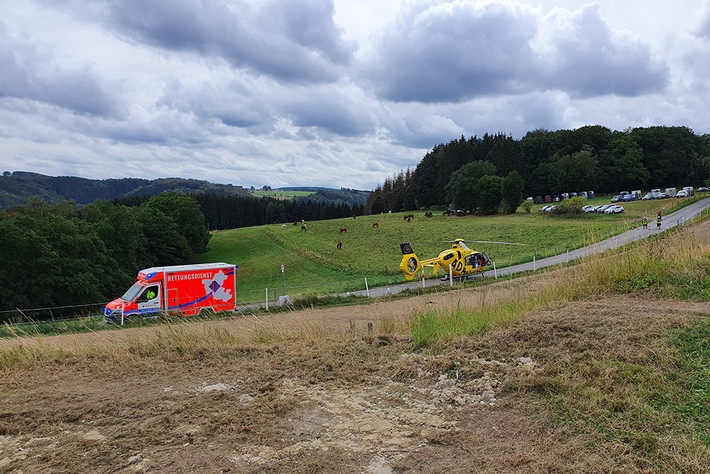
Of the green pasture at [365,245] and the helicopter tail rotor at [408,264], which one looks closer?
the helicopter tail rotor at [408,264]

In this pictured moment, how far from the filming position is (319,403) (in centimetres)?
462

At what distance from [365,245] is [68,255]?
29.4 metres

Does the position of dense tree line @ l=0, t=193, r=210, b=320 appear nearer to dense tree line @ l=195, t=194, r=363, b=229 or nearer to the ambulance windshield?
the ambulance windshield

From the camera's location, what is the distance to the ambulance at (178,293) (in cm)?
2105

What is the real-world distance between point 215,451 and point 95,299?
42.3m

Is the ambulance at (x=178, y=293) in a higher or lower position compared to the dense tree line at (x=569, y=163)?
lower

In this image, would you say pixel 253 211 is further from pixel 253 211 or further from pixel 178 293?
pixel 178 293

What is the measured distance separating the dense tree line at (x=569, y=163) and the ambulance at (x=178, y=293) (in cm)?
5939

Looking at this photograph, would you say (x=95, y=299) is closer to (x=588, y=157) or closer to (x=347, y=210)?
(x=588, y=157)

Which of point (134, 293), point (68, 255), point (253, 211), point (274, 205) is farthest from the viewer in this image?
point (274, 205)

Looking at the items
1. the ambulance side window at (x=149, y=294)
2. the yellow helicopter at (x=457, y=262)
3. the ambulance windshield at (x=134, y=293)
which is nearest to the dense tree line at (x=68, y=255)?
the ambulance windshield at (x=134, y=293)

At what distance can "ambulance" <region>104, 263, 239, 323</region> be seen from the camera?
2105 cm

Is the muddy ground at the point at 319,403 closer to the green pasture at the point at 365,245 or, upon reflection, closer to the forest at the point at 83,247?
the green pasture at the point at 365,245

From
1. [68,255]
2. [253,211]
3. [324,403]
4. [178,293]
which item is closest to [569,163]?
[253,211]
